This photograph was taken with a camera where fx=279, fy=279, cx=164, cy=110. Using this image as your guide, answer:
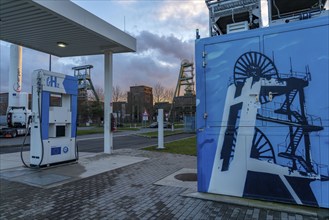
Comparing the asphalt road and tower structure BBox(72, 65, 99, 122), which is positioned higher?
tower structure BBox(72, 65, 99, 122)

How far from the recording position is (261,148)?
5.01m

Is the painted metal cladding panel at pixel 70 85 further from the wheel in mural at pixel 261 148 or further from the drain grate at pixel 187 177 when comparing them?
the wheel in mural at pixel 261 148

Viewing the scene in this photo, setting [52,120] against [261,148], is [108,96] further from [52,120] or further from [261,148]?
[261,148]

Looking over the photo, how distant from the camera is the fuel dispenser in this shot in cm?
879

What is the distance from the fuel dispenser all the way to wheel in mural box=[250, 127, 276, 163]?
658 cm

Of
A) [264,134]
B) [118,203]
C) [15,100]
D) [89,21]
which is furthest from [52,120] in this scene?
[15,100]

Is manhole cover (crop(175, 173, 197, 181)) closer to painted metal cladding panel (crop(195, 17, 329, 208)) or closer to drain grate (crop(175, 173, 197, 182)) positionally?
drain grate (crop(175, 173, 197, 182))

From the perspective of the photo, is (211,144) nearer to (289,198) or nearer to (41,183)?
(289,198)

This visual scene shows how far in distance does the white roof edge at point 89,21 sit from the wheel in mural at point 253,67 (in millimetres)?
5831

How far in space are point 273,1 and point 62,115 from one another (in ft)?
24.3

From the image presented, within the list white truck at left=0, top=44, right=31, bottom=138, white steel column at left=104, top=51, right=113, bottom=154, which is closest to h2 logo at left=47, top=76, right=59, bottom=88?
white steel column at left=104, top=51, right=113, bottom=154

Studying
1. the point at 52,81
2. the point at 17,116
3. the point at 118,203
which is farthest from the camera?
the point at 17,116

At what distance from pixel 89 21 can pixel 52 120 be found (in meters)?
3.67

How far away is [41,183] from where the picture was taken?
23.0 ft
